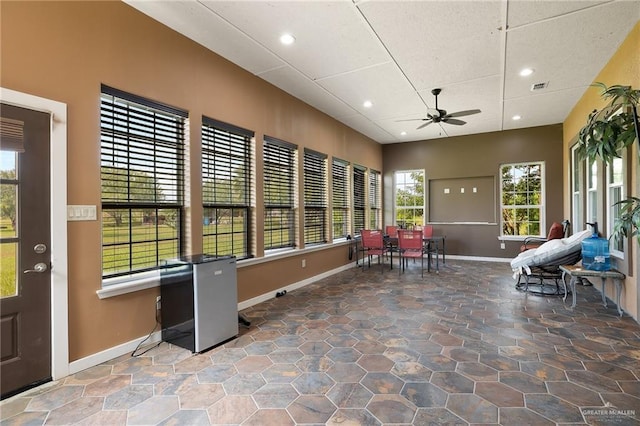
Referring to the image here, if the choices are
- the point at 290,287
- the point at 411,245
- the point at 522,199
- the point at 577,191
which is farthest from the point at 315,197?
the point at 522,199

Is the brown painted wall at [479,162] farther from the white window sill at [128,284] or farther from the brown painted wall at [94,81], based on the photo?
the white window sill at [128,284]

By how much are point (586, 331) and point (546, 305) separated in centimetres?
90

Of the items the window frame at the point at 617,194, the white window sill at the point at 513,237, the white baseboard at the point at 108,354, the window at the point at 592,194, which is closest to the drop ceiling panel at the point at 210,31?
the white baseboard at the point at 108,354

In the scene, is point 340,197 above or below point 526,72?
below

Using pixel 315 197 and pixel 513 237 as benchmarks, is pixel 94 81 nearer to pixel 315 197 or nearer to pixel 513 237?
pixel 315 197

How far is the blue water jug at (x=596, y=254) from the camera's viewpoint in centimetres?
368

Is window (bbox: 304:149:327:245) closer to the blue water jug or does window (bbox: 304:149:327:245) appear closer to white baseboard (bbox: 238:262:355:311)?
white baseboard (bbox: 238:262:355:311)

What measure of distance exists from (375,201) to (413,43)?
5197 mm

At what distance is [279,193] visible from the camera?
476 centimetres

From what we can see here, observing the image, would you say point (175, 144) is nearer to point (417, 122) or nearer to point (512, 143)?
point (417, 122)

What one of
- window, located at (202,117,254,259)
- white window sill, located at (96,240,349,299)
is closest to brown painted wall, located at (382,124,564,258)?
window, located at (202,117,254,259)

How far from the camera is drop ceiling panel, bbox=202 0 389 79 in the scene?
9.24ft

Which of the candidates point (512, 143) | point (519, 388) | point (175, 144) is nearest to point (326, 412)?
point (519, 388)

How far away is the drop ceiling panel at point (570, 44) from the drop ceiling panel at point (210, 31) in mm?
2834
